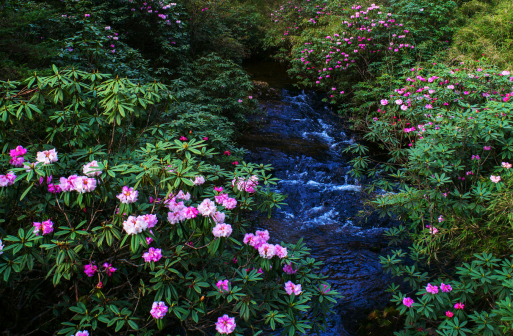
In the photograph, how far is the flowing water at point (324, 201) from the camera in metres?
3.51

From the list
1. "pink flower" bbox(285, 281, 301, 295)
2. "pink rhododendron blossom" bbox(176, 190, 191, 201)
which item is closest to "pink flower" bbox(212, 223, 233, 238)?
"pink rhododendron blossom" bbox(176, 190, 191, 201)

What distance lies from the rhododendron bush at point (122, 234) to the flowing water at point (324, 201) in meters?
1.56

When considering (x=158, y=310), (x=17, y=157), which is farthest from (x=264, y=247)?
(x=17, y=157)

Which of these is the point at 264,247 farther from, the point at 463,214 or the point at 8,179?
the point at 463,214

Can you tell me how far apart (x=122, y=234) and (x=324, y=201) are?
3750 millimetres

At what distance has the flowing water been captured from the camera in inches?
138

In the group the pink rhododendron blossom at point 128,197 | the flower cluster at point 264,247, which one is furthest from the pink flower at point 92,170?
the flower cluster at point 264,247

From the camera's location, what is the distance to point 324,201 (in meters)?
5.06

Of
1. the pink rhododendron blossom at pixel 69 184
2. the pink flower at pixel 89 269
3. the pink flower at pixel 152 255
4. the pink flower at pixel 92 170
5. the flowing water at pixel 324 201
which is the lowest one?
the flowing water at pixel 324 201

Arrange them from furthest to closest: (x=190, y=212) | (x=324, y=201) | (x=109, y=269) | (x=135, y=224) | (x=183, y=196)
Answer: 1. (x=324, y=201)
2. (x=109, y=269)
3. (x=183, y=196)
4. (x=190, y=212)
5. (x=135, y=224)

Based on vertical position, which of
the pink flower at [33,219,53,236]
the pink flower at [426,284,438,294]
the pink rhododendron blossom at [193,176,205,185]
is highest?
the pink rhododendron blossom at [193,176,205,185]

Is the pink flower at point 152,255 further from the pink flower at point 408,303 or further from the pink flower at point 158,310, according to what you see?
the pink flower at point 408,303

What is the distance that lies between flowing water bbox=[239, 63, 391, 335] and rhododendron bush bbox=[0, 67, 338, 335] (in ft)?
5.13

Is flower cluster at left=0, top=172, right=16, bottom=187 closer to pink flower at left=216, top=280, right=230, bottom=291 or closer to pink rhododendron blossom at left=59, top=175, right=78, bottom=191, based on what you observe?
pink rhododendron blossom at left=59, top=175, right=78, bottom=191
